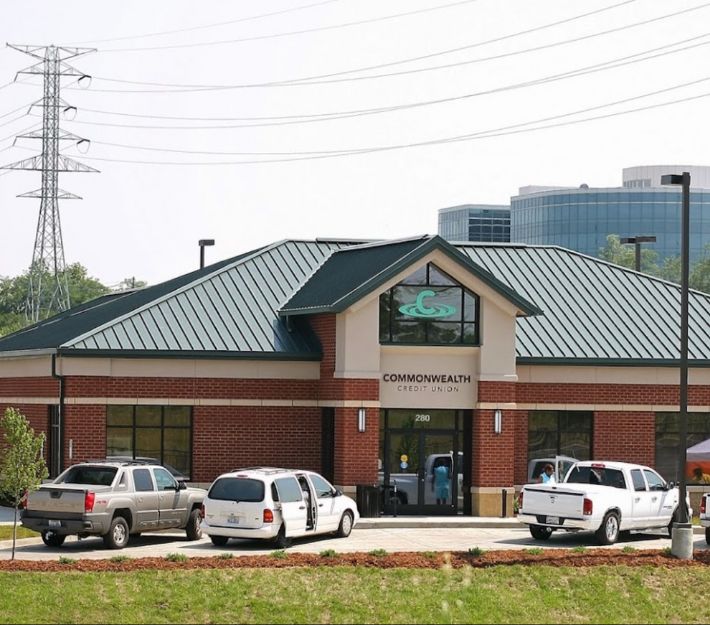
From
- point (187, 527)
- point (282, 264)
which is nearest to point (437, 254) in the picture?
point (282, 264)

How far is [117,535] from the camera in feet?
99.8

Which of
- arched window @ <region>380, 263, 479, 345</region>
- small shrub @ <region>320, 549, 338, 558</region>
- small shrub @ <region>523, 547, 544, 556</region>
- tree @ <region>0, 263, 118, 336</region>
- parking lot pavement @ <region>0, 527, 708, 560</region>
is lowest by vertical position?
parking lot pavement @ <region>0, 527, 708, 560</region>

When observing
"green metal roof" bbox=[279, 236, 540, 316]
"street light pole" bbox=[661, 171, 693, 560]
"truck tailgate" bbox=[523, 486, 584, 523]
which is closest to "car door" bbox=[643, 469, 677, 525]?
"truck tailgate" bbox=[523, 486, 584, 523]

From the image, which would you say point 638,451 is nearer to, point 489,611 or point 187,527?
point 187,527

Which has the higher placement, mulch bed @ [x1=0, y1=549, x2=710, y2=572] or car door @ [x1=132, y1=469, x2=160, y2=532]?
car door @ [x1=132, y1=469, x2=160, y2=532]

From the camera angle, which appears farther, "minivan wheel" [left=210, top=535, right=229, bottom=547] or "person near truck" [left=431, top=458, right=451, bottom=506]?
"person near truck" [left=431, top=458, right=451, bottom=506]

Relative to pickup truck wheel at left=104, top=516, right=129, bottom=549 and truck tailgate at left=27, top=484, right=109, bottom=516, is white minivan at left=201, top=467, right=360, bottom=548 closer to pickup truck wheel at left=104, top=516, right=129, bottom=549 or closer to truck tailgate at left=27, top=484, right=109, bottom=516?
pickup truck wheel at left=104, top=516, right=129, bottom=549

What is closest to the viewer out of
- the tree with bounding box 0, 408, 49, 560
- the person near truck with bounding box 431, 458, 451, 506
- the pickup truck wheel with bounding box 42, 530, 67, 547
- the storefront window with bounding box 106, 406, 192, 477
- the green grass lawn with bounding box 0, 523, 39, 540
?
the tree with bounding box 0, 408, 49, 560

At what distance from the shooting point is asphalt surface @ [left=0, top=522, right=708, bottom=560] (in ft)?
98.7

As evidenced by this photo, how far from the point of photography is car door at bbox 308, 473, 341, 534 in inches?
1256

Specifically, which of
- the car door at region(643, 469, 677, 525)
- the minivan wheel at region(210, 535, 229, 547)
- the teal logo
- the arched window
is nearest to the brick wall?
the arched window

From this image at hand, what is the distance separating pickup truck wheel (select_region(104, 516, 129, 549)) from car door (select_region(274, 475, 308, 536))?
10.3 feet

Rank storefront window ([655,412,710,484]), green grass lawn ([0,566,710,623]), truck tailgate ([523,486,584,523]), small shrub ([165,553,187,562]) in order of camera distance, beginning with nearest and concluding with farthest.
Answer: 1. green grass lawn ([0,566,710,623])
2. small shrub ([165,553,187,562])
3. truck tailgate ([523,486,584,523])
4. storefront window ([655,412,710,484])

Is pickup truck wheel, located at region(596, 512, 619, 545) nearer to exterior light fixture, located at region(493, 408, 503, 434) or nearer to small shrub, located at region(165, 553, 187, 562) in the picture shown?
exterior light fixture, located at region(493, 408, 503, 434)
